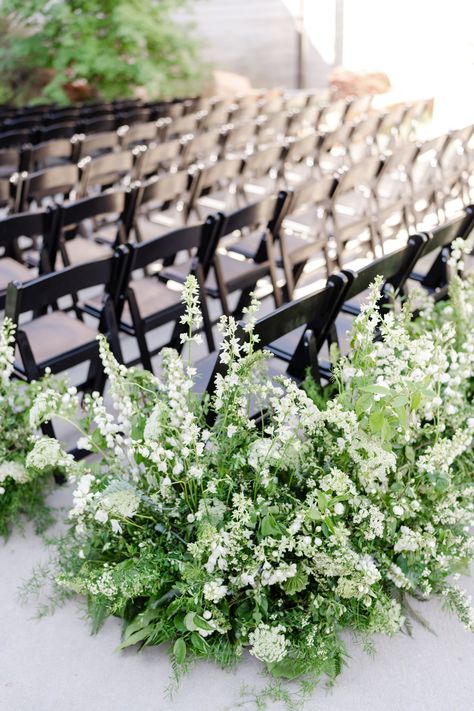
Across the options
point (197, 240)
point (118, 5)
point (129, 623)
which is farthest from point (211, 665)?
point (118, 5)

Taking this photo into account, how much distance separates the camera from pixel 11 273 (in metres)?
4.40

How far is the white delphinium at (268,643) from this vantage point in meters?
2.25

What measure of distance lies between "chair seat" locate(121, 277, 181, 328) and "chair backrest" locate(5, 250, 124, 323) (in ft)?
1.23

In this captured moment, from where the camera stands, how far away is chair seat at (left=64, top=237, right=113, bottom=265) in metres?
4.94

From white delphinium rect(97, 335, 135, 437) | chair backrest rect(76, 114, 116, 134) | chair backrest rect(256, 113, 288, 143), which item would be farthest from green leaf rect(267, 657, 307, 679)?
chair backrest rect(76, 114, 116, 134)

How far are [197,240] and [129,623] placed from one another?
2.15 metres

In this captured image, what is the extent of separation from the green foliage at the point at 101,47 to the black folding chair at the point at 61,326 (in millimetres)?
8755

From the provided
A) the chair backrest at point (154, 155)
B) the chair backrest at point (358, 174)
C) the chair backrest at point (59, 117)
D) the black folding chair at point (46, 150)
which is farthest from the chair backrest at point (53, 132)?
the chair backrest at point (358, 174)

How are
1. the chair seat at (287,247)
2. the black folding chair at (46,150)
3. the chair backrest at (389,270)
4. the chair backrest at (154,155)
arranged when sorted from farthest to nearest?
the black folding chair at (46,150) < the chair backrest at (154,155) < the chair seat at (287,247) < the chair backrest at (389,270)

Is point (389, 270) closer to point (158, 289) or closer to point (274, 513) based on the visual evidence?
point (158, 289)

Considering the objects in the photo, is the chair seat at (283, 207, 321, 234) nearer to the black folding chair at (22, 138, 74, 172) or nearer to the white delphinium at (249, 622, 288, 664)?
the black folding chair at (22, 138, 74, 172)

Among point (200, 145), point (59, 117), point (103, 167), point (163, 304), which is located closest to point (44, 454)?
point (163, 304)

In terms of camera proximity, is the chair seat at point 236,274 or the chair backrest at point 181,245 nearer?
the chair backrest at point 181,245

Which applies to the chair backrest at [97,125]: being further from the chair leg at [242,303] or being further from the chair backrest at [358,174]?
the chair leg at [242,303]
